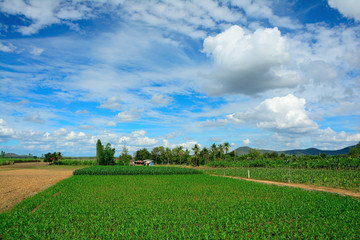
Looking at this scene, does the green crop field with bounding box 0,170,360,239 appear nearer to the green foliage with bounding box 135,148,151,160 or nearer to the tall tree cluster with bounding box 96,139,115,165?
the tall tree cluster with bounding box 96,139,115,165

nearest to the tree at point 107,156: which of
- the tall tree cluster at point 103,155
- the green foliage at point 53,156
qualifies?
the tall tree cluster at point 103,155

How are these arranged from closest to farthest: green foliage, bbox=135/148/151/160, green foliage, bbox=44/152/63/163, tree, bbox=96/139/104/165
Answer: tree, bbox=96/139/104/165, green foliage, bbox=44/152/63/163, green foliage, bbox=135/148/151/160

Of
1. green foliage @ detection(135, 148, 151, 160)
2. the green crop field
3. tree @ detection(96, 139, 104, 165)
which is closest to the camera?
the green crop field

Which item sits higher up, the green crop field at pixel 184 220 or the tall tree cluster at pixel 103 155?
the tall tree cluster at pixel 103 155

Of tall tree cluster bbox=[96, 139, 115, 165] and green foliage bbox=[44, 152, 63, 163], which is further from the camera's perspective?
green foliage bbox=[44, 152, 63, 163]

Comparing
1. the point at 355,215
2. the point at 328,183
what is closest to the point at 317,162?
the point at 328,183

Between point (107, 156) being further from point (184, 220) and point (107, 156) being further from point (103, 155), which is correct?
point (184, 220)

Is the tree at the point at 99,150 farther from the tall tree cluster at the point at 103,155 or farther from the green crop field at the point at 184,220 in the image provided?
the green crop field at the point at 184,220

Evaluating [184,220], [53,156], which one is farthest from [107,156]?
[184,220]

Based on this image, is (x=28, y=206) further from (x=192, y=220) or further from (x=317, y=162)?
(x=317, y=162)

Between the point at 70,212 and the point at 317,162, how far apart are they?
49546 mm

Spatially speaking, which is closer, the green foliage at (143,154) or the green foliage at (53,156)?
the green foliage at (53,156)

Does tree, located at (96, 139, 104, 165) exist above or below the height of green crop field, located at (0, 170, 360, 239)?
above

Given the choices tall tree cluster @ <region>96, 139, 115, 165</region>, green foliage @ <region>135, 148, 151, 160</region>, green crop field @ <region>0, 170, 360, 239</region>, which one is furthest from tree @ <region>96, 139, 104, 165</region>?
green crop field @ <region>0, 170, 360, 239</region>
